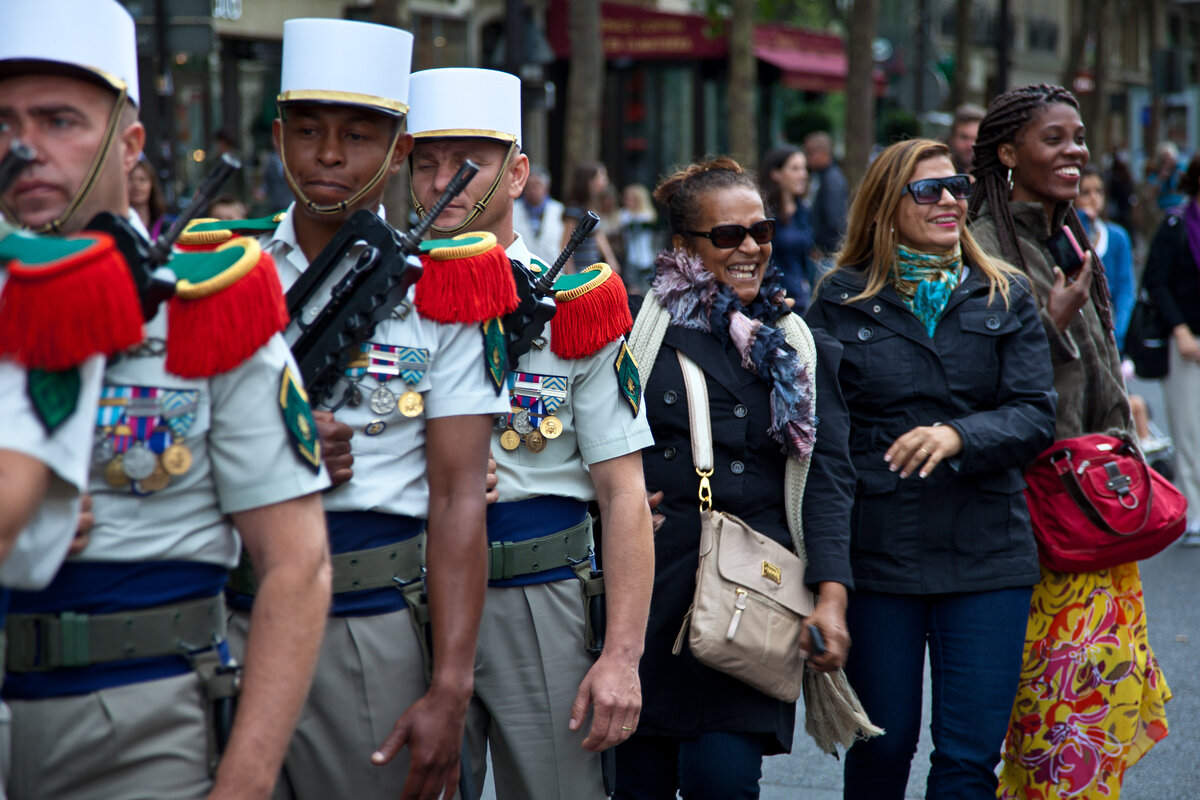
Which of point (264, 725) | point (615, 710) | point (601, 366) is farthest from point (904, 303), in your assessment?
point (264, 725)

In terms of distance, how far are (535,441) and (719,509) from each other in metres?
0.70

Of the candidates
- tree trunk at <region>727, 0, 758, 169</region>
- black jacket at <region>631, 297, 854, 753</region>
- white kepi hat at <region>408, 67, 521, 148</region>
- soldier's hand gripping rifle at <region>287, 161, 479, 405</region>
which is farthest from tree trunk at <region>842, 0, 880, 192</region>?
soldier's hand gripping rifle at <region>287, 161, 479, 405</region>

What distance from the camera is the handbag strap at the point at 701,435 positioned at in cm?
352

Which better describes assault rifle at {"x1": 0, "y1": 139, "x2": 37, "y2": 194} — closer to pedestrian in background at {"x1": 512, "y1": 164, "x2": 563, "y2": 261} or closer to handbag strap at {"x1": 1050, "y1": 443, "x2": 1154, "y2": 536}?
handbag strap at {"x1": 1050, "y1": 443, "x2": 1154, "y2": 536}

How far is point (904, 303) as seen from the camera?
3.91 m

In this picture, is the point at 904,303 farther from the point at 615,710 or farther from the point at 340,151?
the point at 340,151

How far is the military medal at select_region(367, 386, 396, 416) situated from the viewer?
2.60 m

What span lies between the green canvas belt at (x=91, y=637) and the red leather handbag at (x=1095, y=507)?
2.68m

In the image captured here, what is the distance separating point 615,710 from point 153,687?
117cm

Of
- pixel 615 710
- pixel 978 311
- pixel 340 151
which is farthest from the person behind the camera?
pixel 978 311

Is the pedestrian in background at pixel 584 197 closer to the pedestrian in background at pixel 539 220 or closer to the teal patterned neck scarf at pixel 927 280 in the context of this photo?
the pedestrian in background at pixel 539 220

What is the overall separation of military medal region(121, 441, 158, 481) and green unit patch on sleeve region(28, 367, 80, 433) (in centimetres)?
16

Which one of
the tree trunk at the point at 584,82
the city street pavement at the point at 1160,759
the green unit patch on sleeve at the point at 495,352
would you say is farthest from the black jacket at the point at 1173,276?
the tree trunk at the point at 584,82

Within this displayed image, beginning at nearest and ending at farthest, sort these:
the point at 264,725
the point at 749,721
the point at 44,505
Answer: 1. the point at 44,505
2. the point at 264,725
3. the point at 749,721
